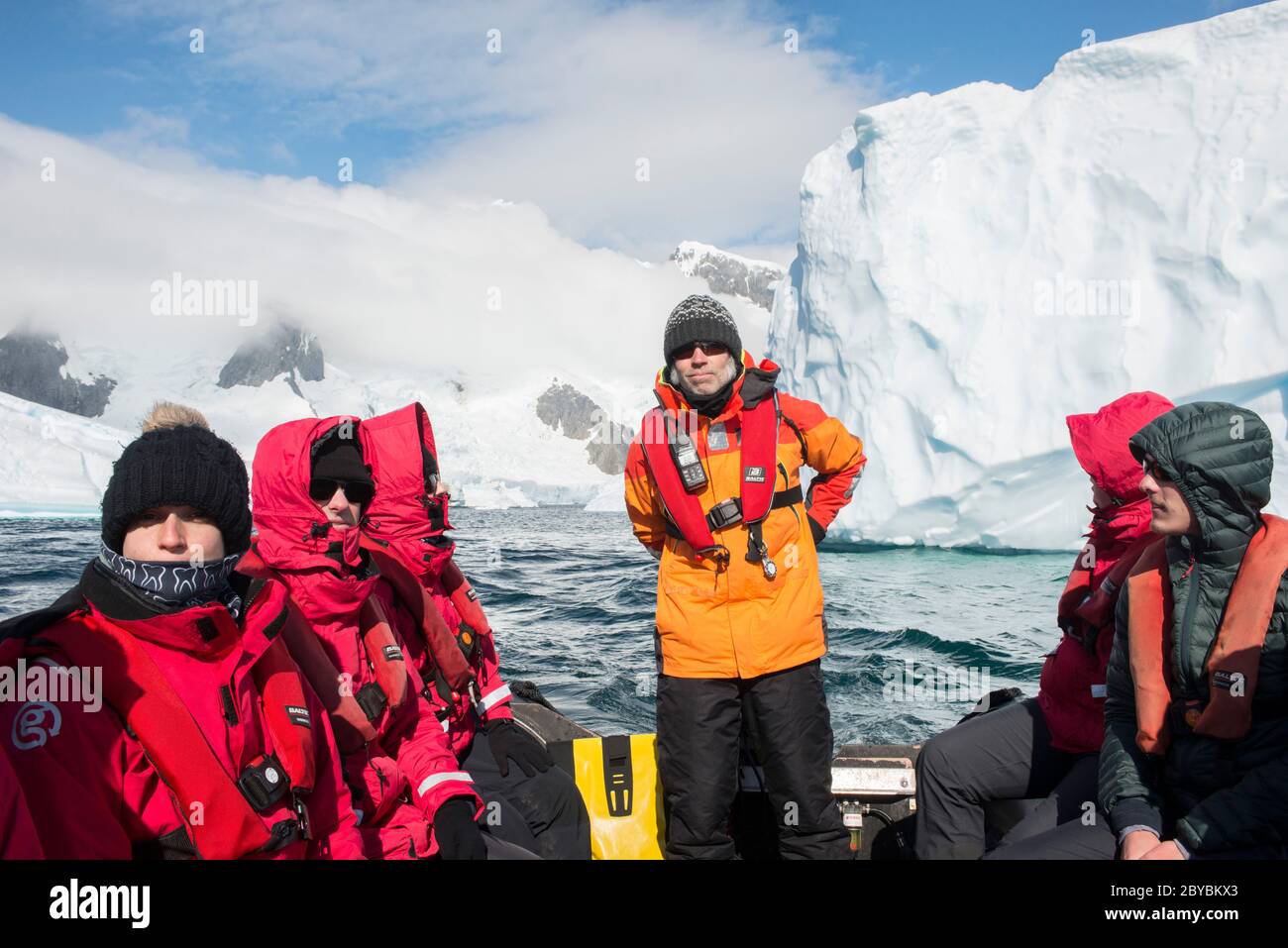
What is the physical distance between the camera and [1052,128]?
13.3 m

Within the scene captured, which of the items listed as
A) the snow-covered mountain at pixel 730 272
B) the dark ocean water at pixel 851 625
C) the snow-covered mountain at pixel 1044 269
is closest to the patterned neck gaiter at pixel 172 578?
the dark ocean water at pixel 851 625

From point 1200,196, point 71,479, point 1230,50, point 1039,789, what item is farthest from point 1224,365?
point 71,479

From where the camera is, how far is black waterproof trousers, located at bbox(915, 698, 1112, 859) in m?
2.63

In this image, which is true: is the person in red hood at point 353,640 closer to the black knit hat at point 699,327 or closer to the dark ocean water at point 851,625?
the black knit hat at point 699,327

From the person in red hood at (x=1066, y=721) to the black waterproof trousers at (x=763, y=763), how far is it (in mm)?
384

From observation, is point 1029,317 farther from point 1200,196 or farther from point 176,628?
point 176,628

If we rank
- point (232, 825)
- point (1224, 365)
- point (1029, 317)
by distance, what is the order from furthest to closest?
point (1029, 317), point (1224, 365), point (232, 825)

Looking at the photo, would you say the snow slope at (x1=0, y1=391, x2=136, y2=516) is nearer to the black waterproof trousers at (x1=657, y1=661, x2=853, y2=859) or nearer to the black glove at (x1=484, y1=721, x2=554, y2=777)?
the black glove at (x1=484, y1=721, x2=554, y2=777)
